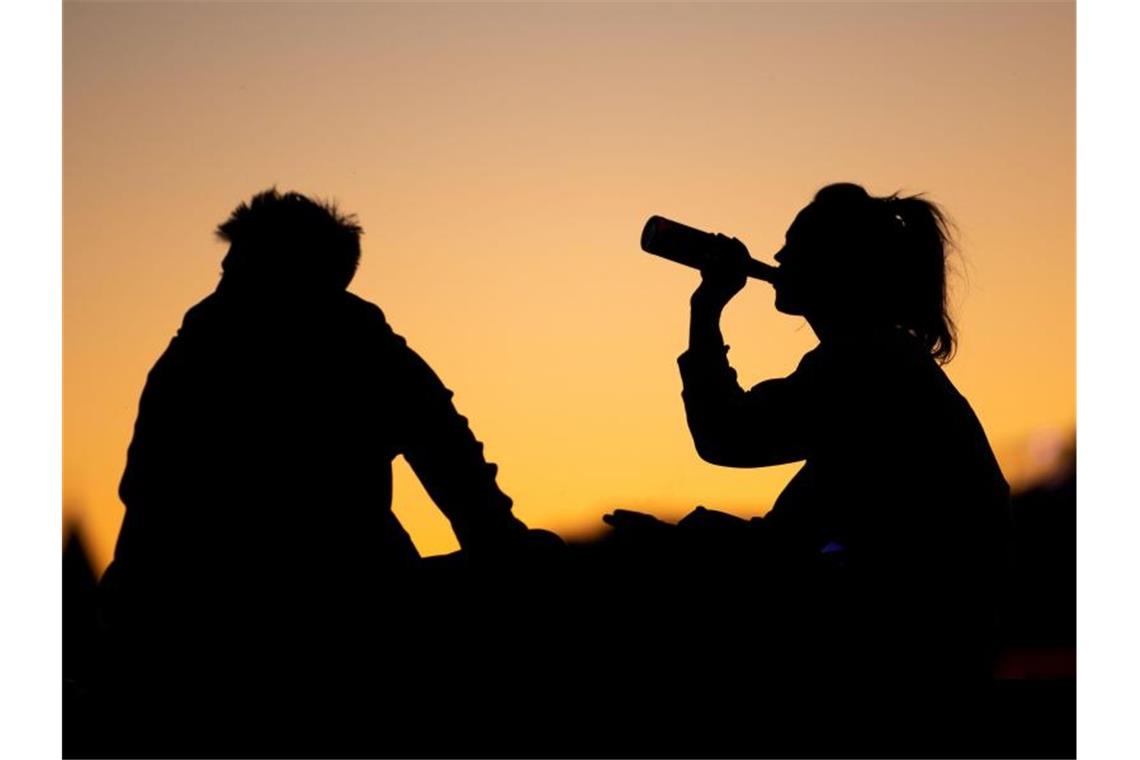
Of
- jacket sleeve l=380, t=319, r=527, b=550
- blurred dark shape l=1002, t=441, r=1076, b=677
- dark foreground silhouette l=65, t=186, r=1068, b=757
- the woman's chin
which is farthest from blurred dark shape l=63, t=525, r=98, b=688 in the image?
blurred dark shape l=1002, t=441, r=1076, b=677

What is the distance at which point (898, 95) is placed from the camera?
187 cm

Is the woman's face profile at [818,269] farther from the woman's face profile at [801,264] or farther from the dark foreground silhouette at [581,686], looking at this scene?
the dark foreground silhouette at [581,686]

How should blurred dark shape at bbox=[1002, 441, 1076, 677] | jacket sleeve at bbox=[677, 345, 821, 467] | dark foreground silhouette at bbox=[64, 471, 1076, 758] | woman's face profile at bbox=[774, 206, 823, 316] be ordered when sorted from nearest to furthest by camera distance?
dark foreground silhouette at bbox=[64, 471, 1076, 758]
jacket sleeve at bbox=[677, 345, 821, 467]
woman's face profile at bbox=[774, 206, 823, 316]
blurred dark shape at bbox=[1002, 441, 1076, 677]

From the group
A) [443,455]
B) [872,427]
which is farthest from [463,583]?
[872,427]

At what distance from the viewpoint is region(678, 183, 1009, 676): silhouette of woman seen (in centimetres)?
136

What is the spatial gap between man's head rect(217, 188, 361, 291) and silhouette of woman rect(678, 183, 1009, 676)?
468 mm

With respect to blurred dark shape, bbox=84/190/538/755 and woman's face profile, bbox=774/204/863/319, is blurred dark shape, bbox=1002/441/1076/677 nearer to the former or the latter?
woman's face profile, bbox=774/204/863/319

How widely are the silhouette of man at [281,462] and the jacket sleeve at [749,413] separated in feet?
0.92

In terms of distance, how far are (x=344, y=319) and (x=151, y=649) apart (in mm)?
435

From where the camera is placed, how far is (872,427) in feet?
4.68

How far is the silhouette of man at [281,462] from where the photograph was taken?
1.37m
